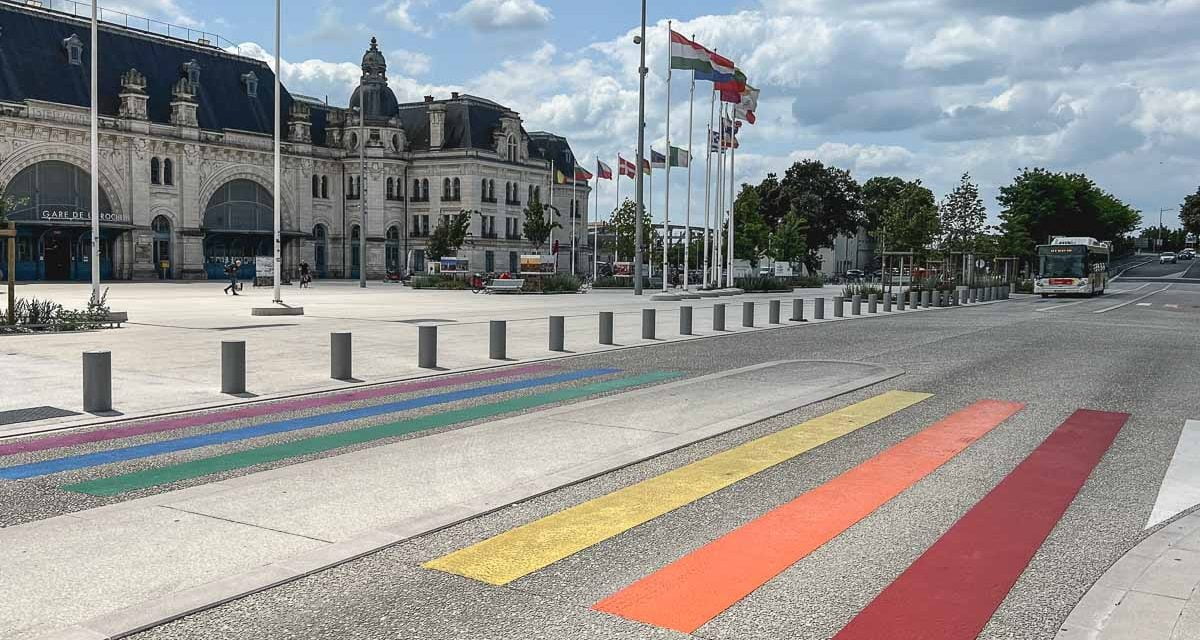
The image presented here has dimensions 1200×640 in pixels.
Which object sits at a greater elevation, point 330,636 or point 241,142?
point 241,142

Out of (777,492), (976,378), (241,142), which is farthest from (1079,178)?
(777,492)

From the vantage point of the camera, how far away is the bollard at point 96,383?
34.6 ft

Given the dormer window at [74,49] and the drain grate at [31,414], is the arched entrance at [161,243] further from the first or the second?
the drain grate at [31,414]

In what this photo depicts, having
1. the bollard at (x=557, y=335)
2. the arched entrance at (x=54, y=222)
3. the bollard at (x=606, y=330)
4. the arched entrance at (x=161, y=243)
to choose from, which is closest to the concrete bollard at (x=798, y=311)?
the bollard at (x=606, y=330)

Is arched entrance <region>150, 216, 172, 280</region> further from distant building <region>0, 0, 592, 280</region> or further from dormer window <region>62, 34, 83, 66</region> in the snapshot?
dormer window <region>62, 34, 83, 66</region>

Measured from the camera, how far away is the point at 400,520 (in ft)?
21.2

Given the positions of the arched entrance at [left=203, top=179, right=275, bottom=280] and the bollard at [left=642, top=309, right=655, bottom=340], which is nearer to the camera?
the bollard at [left=642, top=309, right=655, bottom=340]

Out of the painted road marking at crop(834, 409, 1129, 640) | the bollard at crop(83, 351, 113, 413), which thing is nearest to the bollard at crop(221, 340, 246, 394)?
the bollard at crop(83, 351, 113, 413)

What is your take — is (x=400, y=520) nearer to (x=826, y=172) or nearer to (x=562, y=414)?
(x=562, y=414)

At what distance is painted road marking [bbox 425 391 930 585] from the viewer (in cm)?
559

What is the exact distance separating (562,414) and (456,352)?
22.2 ft

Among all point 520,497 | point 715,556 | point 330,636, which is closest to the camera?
point 330,636

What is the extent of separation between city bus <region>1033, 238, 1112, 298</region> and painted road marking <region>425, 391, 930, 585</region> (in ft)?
159

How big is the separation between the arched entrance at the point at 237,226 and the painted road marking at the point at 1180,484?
66433 millimetres
